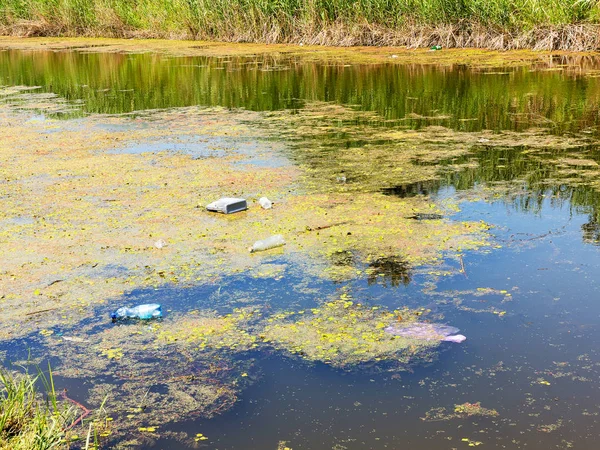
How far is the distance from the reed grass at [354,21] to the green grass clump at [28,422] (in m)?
11.0

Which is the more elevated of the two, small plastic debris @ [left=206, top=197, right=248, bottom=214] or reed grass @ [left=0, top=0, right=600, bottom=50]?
reed grass @ [left=0, top=0, right=600, bottom=50]

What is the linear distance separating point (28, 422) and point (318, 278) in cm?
154

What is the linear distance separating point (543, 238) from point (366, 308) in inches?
49.7

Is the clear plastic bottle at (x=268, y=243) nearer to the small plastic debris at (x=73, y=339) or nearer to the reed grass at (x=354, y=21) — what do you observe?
the small plastic debris at (x=73, y=339)

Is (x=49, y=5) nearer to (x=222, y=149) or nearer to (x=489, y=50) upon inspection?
(x=489, y=50)

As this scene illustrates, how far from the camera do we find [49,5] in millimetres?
20719

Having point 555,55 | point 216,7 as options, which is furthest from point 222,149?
point 216,7

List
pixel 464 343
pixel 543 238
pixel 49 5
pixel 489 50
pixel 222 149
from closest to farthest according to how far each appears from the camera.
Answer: pixel 464 343 < pixel 543 238 < pixel 222 149 < pixel 489 50 < pixel 49 5

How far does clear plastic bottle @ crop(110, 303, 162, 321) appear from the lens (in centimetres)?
322

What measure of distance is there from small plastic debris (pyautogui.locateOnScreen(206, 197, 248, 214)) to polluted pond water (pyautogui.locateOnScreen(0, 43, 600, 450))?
8cm

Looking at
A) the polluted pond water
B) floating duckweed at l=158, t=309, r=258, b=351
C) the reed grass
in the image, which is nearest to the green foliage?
the reed grass

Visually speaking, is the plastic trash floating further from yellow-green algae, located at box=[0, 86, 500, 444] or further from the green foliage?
the green foliage

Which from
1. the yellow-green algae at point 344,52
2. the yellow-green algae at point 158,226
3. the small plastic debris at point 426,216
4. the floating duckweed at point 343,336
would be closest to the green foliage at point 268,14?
the yellow-green algae at point 344,52

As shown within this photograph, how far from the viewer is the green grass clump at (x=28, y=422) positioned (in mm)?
2117
